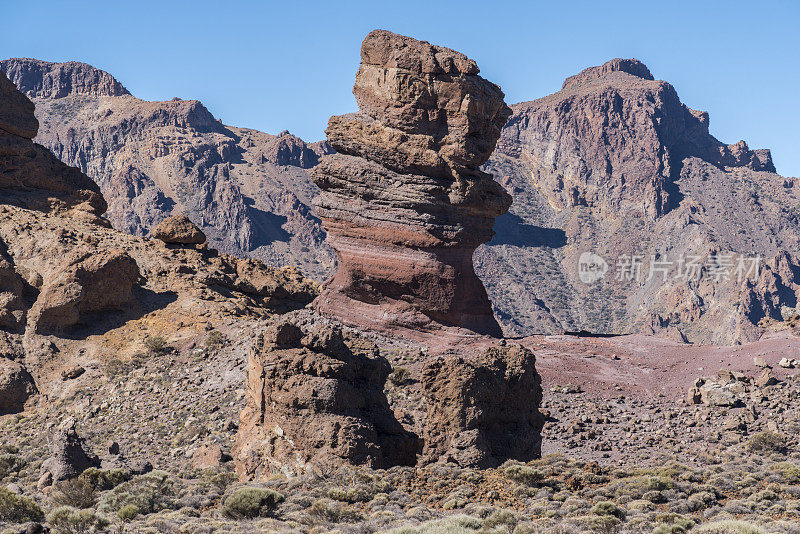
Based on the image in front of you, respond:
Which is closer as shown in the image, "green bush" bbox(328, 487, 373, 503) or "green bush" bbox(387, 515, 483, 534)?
"green bush" bbox(387, 515, 483, 534)

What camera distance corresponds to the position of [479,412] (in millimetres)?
23156

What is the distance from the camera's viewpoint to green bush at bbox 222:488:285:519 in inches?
683

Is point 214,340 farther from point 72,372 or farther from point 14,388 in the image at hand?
point 14,388

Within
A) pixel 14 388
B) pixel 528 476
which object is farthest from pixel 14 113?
pixel 528 476

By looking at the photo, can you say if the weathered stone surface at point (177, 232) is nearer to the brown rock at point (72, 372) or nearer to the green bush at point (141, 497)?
the brown rock at point (72, 372)

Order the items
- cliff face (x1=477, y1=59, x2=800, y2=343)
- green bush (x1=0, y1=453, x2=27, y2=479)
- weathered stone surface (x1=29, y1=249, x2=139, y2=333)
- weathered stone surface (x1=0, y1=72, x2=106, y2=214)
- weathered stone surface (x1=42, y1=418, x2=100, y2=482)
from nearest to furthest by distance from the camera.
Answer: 1. weathered stone surface (x1=42, y1=418, x2=100, y2=482)
2. green bush (x1=0, y1=453, x2=27, y2=479)
3. weathered stone surface (x1=29, y1=249, x2=139, y2=333)
4. weathered stone surface (x1=0, y1=72, x2=106, y2=214)
5. cliff face (x1=477, y1=59, x2=800, y2=343)

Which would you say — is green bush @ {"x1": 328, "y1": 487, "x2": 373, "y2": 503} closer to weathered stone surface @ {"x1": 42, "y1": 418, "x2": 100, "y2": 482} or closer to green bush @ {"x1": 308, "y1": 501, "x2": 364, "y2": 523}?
green bush @ {"x1": 308, "y1": 501, "x2": 364, "y2": 523}

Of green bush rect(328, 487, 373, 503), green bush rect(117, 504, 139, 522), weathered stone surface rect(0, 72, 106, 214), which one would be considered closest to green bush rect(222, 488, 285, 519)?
green bush rect(328, 487, 373, 503)

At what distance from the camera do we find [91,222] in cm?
4828

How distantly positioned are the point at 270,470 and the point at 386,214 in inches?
794

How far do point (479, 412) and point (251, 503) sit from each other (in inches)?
303

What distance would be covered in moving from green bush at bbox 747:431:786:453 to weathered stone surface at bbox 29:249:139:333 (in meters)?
27.0

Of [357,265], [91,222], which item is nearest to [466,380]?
[357,265]

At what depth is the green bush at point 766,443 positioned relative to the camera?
2781cm
